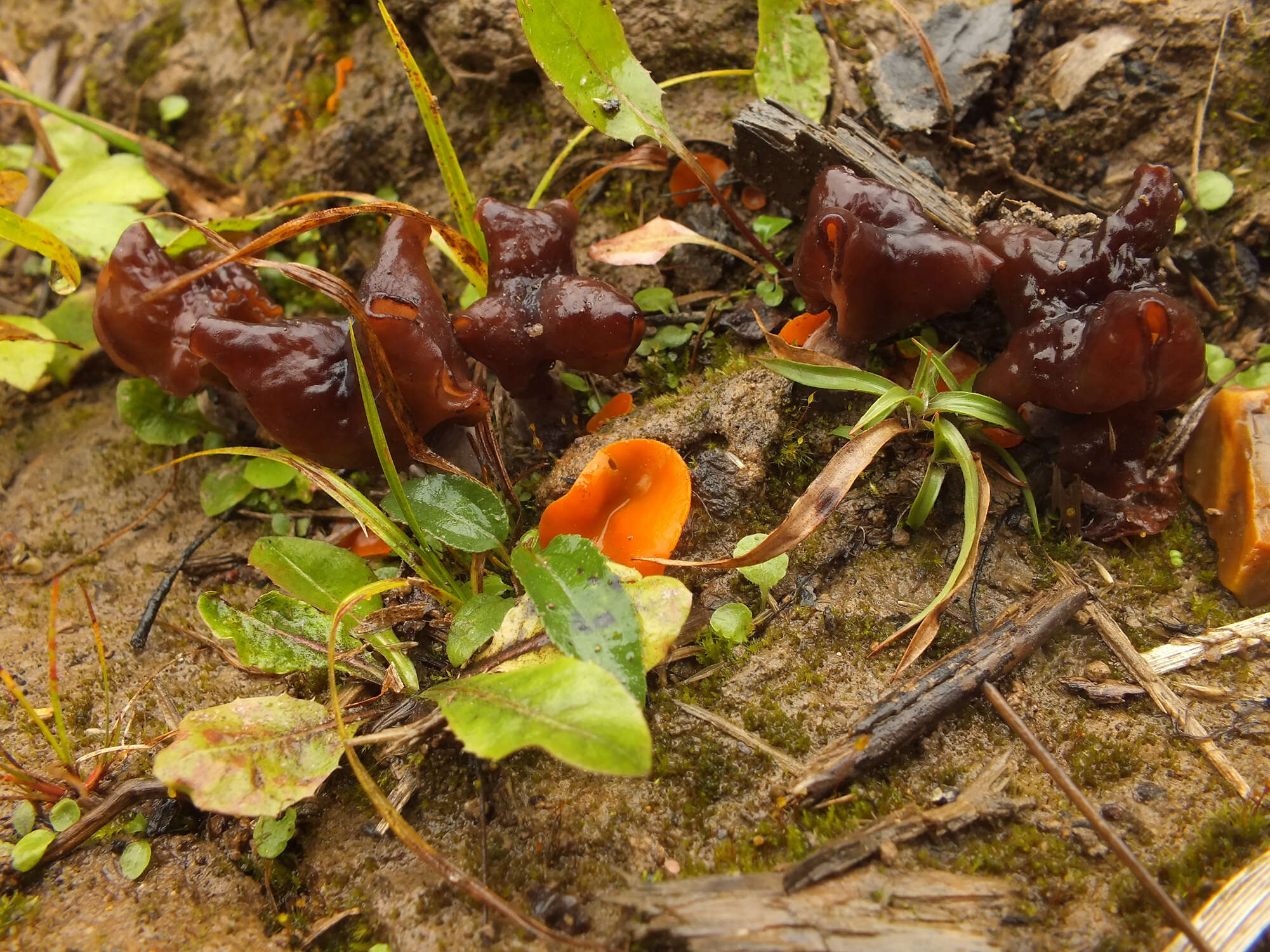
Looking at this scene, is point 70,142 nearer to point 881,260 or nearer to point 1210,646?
point 881,260

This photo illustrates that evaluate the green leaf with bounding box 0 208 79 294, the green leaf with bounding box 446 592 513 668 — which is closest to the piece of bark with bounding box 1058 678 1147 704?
the green leaf with bounding box 446 592 513 668

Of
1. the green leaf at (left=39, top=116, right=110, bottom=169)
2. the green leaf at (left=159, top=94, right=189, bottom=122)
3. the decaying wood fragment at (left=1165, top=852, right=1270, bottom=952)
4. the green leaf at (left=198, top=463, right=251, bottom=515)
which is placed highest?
the green leaf at (left=159, top=94, right=189, bottom=122)

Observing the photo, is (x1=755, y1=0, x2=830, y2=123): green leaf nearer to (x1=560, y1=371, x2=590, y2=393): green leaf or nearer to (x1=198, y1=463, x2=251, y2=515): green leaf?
(x1=560, y1=371, x2=590, y2=393): green leaf

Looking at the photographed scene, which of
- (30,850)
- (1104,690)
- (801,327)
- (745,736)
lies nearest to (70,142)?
(30,850)

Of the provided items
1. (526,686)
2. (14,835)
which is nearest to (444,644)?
(526,686)

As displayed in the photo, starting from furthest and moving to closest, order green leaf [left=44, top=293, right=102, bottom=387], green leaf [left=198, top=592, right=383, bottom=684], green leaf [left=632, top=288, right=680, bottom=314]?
1. green leaf [left=44, top=293, right=102, bottom=387]
2. green leaf [left=632, top=288, right=680, bottom=314]
3. green leaf [left=198, top=592, right=383, bottom=684]

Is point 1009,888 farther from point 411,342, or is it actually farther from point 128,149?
point 128,149

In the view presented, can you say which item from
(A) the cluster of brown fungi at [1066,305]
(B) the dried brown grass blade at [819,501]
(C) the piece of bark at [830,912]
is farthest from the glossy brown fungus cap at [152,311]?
(C) the piece of bark at [830,912]
